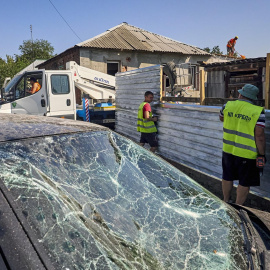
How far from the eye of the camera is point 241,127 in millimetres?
3850

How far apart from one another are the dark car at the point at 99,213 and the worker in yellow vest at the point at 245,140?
1800 mm

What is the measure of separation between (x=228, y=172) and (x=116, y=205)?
283 cm

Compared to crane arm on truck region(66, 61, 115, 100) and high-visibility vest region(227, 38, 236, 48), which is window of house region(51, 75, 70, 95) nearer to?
crane arm on truck region(66, 61, 115, 100)

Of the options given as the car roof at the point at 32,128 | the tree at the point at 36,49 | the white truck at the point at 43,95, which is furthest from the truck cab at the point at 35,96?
the tree at the point at 36,49

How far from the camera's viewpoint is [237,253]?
5.30 ft

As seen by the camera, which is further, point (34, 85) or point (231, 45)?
point (231, 45)

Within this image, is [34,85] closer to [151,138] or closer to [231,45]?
[151,138]

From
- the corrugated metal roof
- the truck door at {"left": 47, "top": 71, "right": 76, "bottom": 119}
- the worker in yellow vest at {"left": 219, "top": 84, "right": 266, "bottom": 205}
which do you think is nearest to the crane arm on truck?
the truck door at {"left": 47, "top": 71, "right": 76, "bottom": 119}

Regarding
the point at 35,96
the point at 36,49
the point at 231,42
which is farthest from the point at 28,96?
the point at 36,49

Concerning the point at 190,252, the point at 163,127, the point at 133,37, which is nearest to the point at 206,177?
the point at 163,127

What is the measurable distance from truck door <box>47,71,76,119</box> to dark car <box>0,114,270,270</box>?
7.69 metres

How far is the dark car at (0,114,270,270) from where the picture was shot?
1.29m

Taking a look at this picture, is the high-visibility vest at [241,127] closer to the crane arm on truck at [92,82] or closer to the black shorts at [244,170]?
the black shorts at [244,170]

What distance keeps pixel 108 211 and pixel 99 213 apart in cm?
7
